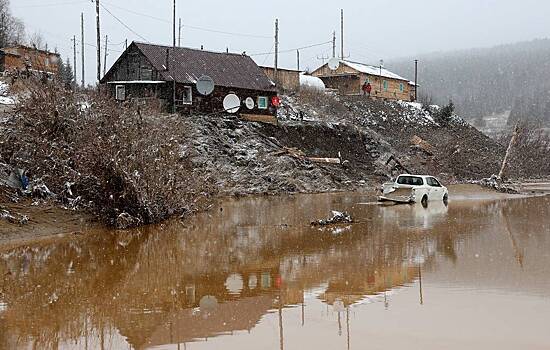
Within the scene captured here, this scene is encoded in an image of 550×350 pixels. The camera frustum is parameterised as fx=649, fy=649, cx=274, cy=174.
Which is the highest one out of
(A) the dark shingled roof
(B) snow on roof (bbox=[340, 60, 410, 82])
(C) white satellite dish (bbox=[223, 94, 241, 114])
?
(B) snow on roof (bbox=[340, 60, 410, 82])

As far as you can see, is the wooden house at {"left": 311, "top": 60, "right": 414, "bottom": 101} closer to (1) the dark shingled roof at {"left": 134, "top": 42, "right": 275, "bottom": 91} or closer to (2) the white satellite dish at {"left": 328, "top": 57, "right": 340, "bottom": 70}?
(2) the white satellite dish at {"left": 328, "top": 57, "right": 340, "bottom": 70}

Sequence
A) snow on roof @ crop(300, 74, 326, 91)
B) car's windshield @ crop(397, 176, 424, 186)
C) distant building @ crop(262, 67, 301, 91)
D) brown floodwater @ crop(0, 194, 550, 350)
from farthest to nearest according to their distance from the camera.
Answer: snow on roof @ crop(300, 74, 326, 91) < distant building @ crop(262, 67, 301, 91) < car's windshield @ crop(397, 176, 424, 186) < brown floodwater @ crop(0, 194, 550, 350)

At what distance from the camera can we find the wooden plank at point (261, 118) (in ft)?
154

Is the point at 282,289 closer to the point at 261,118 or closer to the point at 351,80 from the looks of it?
the point at 261,118

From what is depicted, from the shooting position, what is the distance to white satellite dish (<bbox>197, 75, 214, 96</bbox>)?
43469 millimetres

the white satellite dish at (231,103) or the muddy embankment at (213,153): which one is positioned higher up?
the white satellite dish at (231,103)

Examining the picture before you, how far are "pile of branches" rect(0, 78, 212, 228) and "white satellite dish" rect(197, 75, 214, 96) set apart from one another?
20.3 metres

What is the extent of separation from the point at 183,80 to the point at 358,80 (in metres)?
28.1

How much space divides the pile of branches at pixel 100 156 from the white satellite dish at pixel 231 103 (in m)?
22.3

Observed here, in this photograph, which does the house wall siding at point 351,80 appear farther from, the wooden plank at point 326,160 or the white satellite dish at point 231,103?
the white satellite dish at point 231,103

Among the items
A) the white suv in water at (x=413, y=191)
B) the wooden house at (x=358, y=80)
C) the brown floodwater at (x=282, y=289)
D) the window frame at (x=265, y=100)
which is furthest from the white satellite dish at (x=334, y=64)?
the brown floodwater at (x=282, y=289)

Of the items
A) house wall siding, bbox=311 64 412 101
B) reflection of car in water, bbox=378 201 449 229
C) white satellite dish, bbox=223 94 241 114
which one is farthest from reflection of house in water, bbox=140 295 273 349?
house wall siding, bbox=311 64 412 101

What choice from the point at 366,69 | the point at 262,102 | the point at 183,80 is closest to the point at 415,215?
the point at 183,80

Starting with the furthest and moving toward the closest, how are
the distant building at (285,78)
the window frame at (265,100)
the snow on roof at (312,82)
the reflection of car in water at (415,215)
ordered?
the snow on roof at (312,82) < the distant building at (285,78) < the window frame at (265,100) < the reflection of car in water at (415,215)
